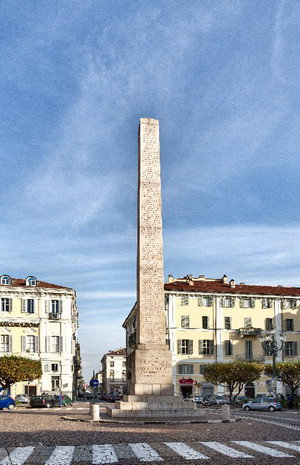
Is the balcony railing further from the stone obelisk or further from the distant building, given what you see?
the distant building

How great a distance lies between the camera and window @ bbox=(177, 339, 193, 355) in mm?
58062

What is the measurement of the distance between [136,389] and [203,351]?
35626 mm

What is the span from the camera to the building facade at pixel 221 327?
57.8 meters

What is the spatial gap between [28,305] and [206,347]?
59.1 feet

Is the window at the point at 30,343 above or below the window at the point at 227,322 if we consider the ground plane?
below

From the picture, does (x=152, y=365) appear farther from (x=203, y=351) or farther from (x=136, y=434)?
(x=203, y=351)

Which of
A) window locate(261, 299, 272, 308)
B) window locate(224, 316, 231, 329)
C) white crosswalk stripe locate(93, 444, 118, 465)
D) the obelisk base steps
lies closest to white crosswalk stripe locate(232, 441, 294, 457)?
white crosswalk stripe locate(93, 444, 118, 465)

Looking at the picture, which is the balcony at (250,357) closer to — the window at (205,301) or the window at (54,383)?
the window at (205,301)

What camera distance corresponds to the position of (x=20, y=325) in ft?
184

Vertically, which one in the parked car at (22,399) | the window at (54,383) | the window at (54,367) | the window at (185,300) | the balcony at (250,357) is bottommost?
the parked car at (22,399)

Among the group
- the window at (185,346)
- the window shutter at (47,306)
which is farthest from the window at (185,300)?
the window shutter at (47,306)

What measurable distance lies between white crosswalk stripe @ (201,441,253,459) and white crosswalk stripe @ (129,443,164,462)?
4.53 ft

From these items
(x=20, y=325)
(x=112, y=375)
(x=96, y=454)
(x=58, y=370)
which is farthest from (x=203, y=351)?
(x=112, y=375)

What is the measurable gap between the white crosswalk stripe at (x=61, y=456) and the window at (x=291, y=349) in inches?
1994
